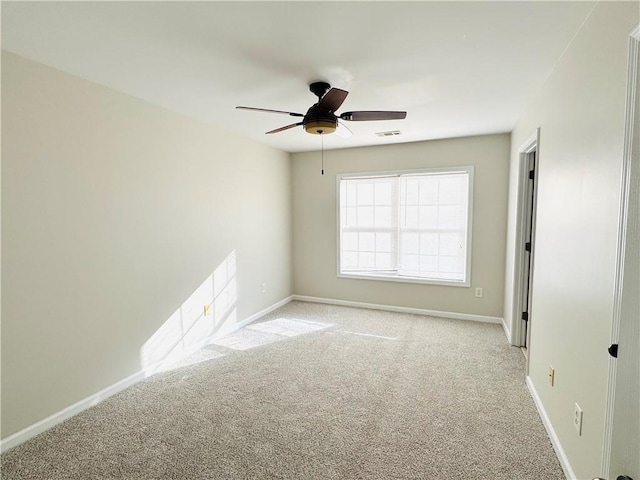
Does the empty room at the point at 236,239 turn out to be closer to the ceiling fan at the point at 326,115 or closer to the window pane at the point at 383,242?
the ceiling fan at the point at 326,115

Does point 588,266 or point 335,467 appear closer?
point 588,266

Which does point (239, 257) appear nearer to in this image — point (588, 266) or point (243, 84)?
point (243, 84)

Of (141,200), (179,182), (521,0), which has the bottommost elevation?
(141,200)

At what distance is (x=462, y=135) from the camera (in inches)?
163

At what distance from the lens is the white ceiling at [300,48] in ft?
5.28

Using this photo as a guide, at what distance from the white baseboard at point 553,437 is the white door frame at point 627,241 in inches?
23.5

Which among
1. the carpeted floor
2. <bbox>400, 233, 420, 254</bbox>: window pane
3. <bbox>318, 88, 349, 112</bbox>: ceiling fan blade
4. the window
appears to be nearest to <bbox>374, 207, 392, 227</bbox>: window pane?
the window

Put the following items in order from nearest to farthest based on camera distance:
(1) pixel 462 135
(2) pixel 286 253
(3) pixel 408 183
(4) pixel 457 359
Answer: (4) pixel 457 359 → (1) pixel 462 135 → (3) pixel 408 183 → (2) pixel 286 253

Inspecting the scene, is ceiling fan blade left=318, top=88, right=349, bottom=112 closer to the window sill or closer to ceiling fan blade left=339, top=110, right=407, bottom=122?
ceiling fan blade left=339, top=110, right=407, bottom=122

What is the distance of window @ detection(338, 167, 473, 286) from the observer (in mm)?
4402

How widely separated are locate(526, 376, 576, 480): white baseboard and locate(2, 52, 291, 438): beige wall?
3.20 meters

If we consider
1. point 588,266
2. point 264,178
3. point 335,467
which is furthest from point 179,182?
point 588,266

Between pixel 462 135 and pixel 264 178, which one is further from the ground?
pixel 462 135

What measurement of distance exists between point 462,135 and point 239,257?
3297 mm
